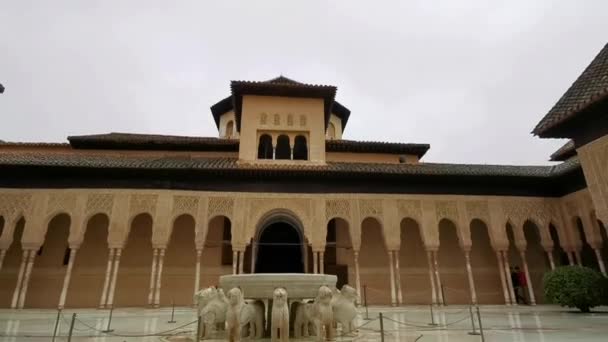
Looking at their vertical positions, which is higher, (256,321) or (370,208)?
(370,208)

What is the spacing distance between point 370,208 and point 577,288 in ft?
22.3

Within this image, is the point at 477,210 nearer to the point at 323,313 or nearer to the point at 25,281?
the point at 323,313

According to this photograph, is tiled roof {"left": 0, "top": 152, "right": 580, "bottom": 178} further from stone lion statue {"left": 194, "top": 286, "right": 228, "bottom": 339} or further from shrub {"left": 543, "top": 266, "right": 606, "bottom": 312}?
stone lion statue {"left": 194, "top": 286, "right": 228, "bottom": 339}

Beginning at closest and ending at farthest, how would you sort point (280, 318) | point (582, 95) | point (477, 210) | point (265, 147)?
point (280, 318) < point (582, 95) < point (477, 210) < point (265, 147)

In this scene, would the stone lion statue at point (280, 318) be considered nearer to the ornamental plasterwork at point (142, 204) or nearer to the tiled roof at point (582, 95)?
the tiled roof at point (582, 95)

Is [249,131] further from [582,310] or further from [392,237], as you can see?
[582,310]

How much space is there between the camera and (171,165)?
13.1 m

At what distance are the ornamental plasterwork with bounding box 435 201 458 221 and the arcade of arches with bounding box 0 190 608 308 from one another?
5 centimetres

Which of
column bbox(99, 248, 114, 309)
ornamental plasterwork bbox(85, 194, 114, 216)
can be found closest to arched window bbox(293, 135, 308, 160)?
ornamental plasterwork bbox(85, 194, 114, 216)

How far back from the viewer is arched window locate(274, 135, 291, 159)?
1636cm

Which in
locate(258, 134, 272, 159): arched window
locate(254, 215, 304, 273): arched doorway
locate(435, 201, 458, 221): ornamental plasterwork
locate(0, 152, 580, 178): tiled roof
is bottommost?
locate(254, 215, 304, 273): arched doorway

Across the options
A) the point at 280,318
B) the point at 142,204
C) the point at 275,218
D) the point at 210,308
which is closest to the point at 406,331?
the point at 280,318

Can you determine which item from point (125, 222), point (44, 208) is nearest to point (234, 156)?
point (125, 222)

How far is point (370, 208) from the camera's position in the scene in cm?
1353
